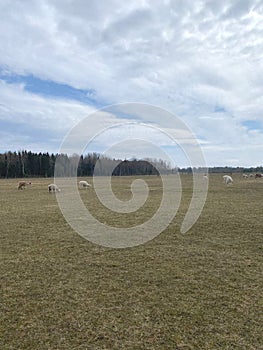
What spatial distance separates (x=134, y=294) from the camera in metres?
4.53

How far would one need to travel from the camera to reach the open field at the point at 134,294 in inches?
134

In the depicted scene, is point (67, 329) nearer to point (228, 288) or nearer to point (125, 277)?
point (125, 277)

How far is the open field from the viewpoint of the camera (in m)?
3.40

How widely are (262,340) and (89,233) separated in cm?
638

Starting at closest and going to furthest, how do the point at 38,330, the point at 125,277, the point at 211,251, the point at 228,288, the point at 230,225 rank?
the point at 38,330, the point at 228,288, the point at 125,277, the point at 211,251, the point at 230,225

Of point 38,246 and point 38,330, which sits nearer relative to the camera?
point 38,330

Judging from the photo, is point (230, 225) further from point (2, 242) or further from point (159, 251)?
point (2, 242)

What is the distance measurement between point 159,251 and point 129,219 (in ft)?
15.0

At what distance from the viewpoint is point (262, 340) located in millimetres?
3312

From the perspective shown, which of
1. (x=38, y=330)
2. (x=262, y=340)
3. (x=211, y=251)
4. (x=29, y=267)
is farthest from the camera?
(x=211, y=251)

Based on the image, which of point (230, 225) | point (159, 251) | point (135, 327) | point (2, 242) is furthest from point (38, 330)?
point (230, 225)

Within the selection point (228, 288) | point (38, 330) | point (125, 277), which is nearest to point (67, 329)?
point (38, 330)

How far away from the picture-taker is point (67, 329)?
359 centimetres

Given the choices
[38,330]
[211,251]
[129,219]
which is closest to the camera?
[38,330]
